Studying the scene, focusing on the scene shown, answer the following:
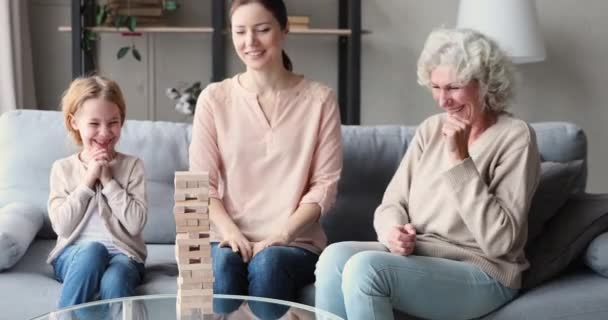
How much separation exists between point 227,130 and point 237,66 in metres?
1.71

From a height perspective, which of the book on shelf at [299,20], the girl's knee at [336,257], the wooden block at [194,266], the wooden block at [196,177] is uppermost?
the book on shelf at [299,20]

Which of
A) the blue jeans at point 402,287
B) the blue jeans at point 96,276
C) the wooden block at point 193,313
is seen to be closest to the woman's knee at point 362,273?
the blue jeans at point 402,287

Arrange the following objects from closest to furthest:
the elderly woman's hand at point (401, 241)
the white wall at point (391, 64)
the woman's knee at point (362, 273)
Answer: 1. the woman's knee at point (362, 273)
2. the elderly woman's hand at point (401, 241)
3. the white wall at point (391, 64)

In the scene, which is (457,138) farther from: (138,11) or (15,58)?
(15,58)

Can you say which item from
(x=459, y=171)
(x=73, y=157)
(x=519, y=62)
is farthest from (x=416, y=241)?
(x=519, y=62)

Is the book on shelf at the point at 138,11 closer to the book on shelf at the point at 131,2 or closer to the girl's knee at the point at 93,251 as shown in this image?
the book on shelf at the point at 131,2

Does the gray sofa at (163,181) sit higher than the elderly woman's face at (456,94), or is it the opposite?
the elderly woman's face at (456,94)

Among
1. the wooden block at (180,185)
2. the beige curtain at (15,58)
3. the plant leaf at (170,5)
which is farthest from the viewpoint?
the plant leaf at (170,5)

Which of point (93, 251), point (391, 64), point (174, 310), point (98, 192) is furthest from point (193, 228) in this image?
point (391, 64)

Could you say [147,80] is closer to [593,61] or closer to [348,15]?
[348,15]

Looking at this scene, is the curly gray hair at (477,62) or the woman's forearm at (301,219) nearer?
the curly gray hair at (477,62)

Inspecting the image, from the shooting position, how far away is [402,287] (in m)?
2.00

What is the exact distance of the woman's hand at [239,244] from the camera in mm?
2266

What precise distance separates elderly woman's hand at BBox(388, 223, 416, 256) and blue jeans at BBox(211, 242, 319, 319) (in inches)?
10.5
